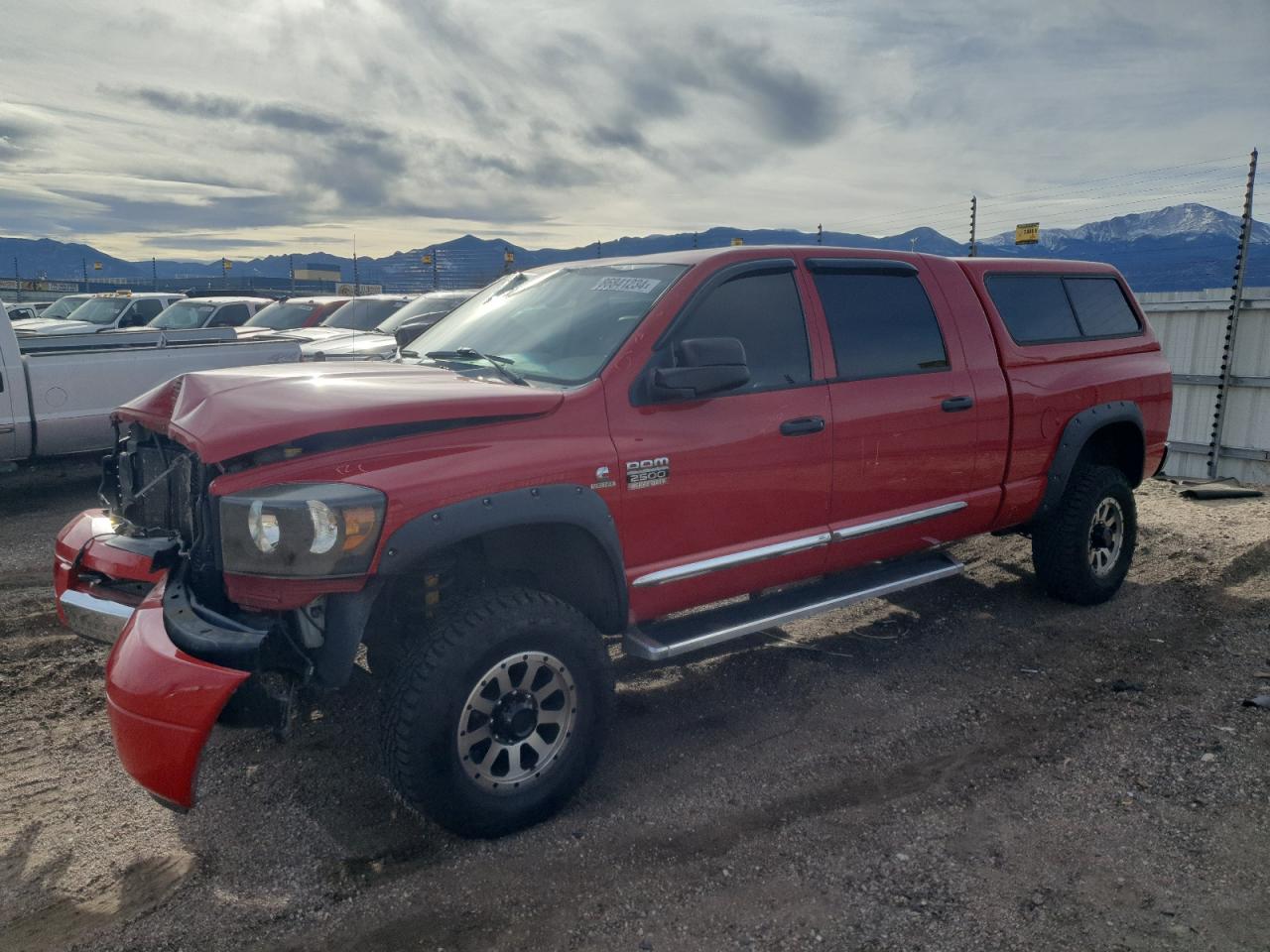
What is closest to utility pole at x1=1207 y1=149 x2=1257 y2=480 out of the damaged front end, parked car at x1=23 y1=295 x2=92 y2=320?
the damaged front end

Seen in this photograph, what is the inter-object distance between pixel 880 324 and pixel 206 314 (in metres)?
15.4

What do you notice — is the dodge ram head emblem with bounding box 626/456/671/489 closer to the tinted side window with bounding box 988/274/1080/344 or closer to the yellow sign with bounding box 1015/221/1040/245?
the tinted side window with bounding box 988/274/1080/344

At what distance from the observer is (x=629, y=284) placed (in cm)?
407

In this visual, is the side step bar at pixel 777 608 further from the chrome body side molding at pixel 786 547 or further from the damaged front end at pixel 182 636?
the damaged front end at pixel 182 636

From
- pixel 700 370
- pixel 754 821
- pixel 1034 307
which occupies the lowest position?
pixel 754 821

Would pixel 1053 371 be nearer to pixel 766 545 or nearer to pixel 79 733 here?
pixel 766 545

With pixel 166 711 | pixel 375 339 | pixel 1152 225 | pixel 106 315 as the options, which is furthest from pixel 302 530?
pixel 1152 225

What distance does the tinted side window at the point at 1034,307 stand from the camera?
5172 millimetres

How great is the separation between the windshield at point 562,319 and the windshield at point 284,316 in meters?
12.9

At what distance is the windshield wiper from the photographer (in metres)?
3.78

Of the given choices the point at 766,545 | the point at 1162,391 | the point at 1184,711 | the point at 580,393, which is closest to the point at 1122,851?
A: the point at 1184,711

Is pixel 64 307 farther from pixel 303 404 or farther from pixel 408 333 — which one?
pixel 303 404

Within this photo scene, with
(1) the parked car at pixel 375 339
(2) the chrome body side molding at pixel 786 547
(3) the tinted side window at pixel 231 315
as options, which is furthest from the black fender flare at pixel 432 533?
(3) the tinted side window at pixel 231 315

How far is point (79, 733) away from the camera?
399 cm
